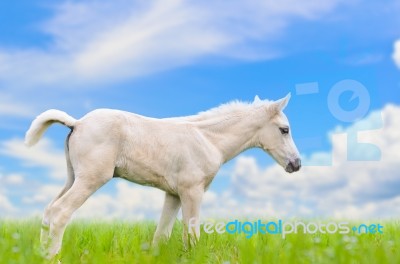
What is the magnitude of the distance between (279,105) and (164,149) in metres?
1.77

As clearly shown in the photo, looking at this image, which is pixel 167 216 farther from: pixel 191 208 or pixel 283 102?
pixel 283 102

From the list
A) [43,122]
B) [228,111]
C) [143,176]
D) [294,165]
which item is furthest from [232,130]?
[43,122]

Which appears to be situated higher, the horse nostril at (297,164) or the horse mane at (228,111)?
the horse mane at (228,111)

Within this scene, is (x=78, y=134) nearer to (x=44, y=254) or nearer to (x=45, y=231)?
(x=45, y=231)

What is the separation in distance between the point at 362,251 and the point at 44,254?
2913mm

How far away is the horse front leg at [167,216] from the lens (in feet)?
24.5

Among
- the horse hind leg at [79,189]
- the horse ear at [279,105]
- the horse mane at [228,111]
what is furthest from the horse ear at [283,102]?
the horse hind leg at [79,189]

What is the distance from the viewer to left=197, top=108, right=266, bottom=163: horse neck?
7.62m

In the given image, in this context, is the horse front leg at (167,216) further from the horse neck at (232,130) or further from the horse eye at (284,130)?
the horse eye at (284,130)

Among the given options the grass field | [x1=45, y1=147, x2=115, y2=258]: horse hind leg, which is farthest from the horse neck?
[x1=45, y1=147, x2=115, y2=258]: horse hind leg

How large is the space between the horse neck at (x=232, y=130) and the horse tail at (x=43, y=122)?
5.79 feet

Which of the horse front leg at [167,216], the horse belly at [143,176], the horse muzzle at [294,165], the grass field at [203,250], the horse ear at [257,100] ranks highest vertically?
the horse ear at [257,100]

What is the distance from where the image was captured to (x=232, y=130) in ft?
25.3

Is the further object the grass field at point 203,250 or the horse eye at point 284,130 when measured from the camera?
the horse eye at point 284,130
